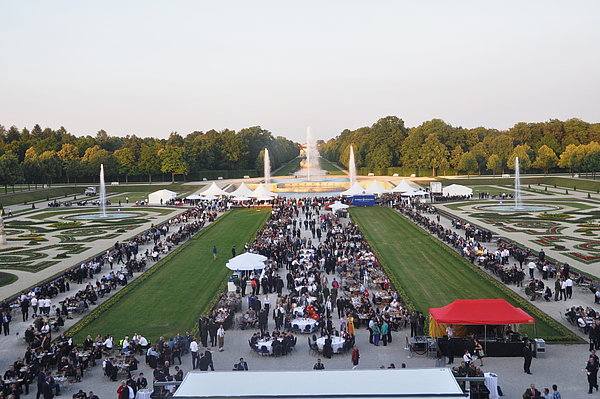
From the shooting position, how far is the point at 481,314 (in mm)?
18609

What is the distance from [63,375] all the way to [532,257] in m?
26.0

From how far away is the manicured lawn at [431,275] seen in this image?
23.2m

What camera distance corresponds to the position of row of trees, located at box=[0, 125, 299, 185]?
91750 mm

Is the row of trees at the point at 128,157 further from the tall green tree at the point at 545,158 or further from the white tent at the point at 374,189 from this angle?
the tall green tree at the point at 545,158

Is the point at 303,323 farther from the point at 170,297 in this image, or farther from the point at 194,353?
the point at 170,297

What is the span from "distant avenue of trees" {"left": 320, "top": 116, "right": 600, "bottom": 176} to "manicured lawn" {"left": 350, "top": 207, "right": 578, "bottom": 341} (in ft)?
210

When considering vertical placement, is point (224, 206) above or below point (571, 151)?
below

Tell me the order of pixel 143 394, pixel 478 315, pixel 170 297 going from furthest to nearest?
pixel 170 297
pixel 478 315
pixel 143 394

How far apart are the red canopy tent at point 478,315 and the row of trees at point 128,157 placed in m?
72.8

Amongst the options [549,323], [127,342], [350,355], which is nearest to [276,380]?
[350,355]

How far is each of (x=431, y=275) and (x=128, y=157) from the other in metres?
87.6

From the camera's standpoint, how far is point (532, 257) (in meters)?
32.3

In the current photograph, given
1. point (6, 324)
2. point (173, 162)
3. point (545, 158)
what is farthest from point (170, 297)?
point (545, 158)

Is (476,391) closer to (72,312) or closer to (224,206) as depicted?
(72,312)
